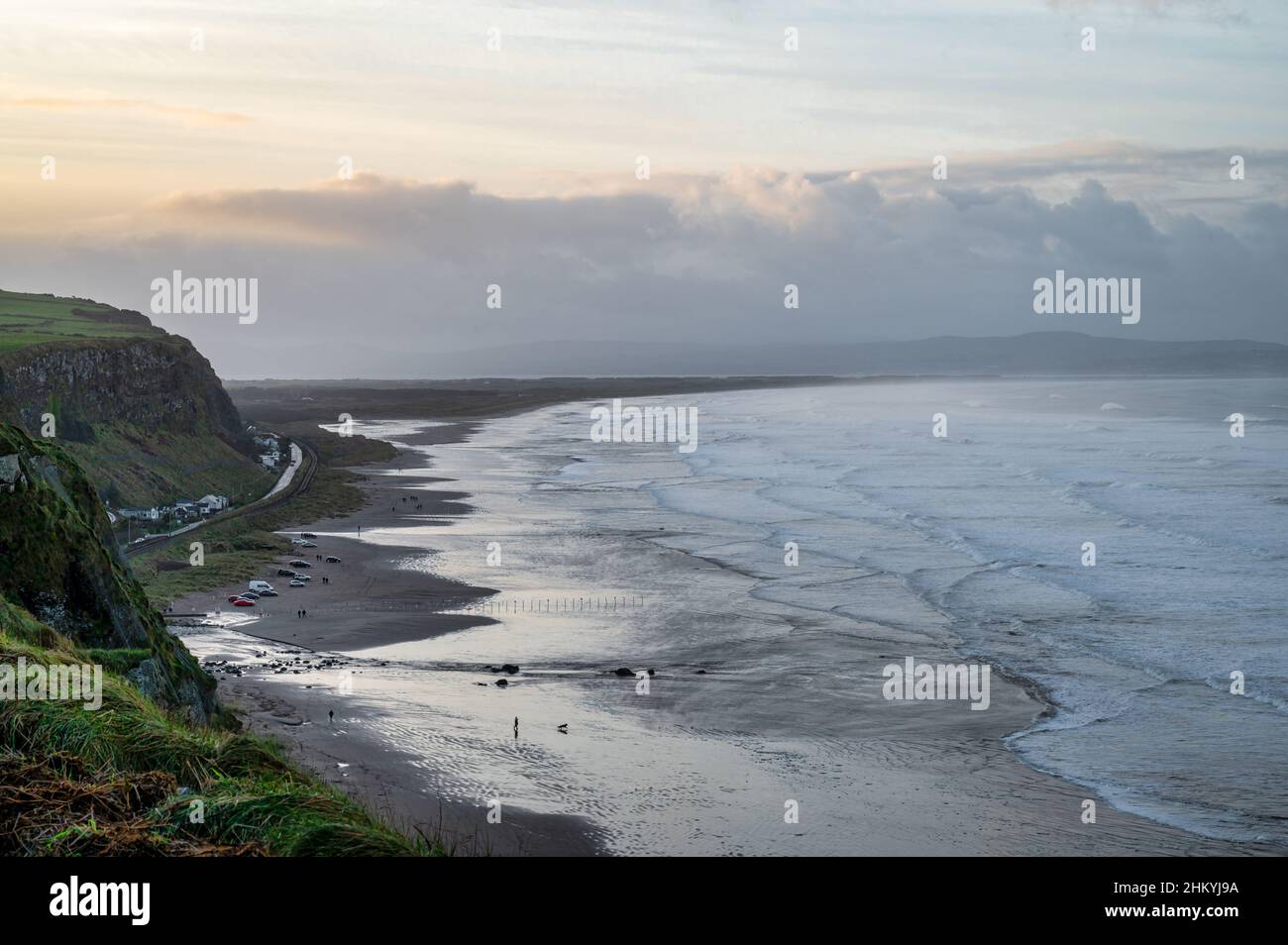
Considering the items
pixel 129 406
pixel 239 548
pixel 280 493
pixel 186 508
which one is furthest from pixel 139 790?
pixel 129 406

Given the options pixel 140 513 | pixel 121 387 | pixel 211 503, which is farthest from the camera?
pixel 121 387

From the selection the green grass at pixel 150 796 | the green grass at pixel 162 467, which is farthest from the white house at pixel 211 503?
the green grass at pixel 150 796

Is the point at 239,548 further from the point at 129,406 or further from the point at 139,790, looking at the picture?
the point at 139,790

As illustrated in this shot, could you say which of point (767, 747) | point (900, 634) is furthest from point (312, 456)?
point (767, 747)

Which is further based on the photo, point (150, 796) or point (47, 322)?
point (47, 322)

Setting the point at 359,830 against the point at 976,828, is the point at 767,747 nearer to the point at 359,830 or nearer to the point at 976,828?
the point at 976,828

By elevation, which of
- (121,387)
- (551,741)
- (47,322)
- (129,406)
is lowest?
(551,741)

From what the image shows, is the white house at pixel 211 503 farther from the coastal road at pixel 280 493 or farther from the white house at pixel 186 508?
the coastal road at pixel 280 493
